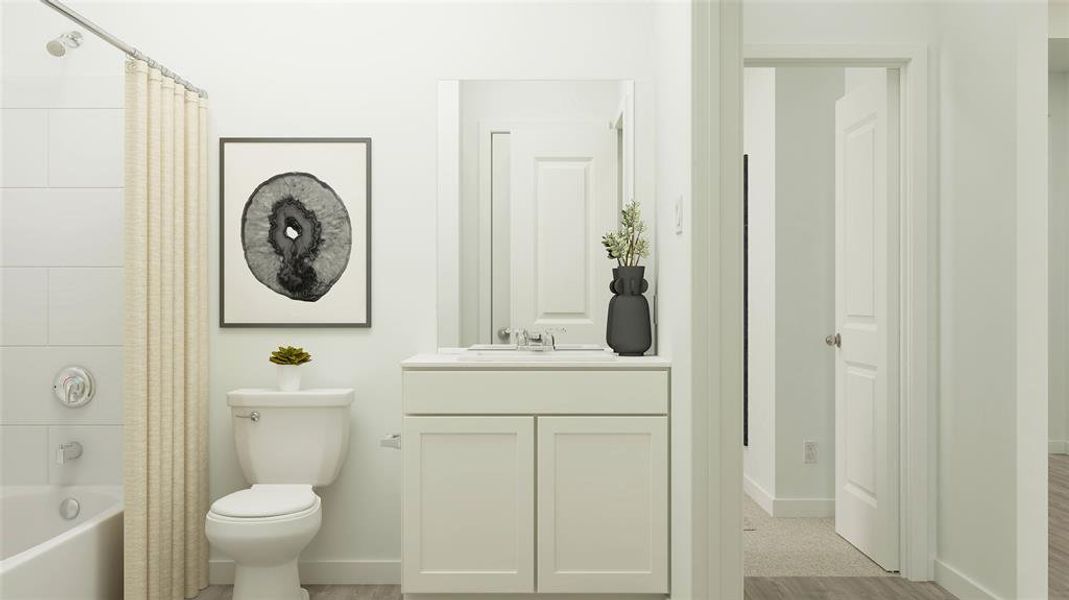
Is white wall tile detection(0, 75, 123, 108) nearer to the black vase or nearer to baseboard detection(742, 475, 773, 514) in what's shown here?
the black vase

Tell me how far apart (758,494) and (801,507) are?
0.92ft

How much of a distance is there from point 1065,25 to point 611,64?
9.67ft

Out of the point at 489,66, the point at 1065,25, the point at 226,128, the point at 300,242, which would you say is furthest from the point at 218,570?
the point at 1065,25

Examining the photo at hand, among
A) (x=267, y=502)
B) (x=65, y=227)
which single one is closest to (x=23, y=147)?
(x=65, y=227)

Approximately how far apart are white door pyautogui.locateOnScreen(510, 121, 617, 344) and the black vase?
152 millimetres

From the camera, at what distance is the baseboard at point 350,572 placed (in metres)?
2.84

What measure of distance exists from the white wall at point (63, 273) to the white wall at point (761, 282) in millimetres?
2698

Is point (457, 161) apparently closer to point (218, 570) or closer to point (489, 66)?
point (489, 66)

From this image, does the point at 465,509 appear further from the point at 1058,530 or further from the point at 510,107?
the point at 1058,530

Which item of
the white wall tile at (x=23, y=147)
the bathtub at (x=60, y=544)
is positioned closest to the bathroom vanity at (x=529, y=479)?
the bathtub at (x=60, y=544)

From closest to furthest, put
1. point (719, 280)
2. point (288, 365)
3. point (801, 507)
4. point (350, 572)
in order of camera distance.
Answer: point (719, 280), point (288, 365), point (350, 572), point (801, 507)

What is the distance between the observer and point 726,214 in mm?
2016

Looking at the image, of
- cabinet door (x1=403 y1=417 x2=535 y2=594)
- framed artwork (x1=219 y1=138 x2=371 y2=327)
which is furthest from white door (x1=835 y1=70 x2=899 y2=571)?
framed artwork (x1=219 y1=138 x2=371 y2=327)

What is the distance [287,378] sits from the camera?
273cm
